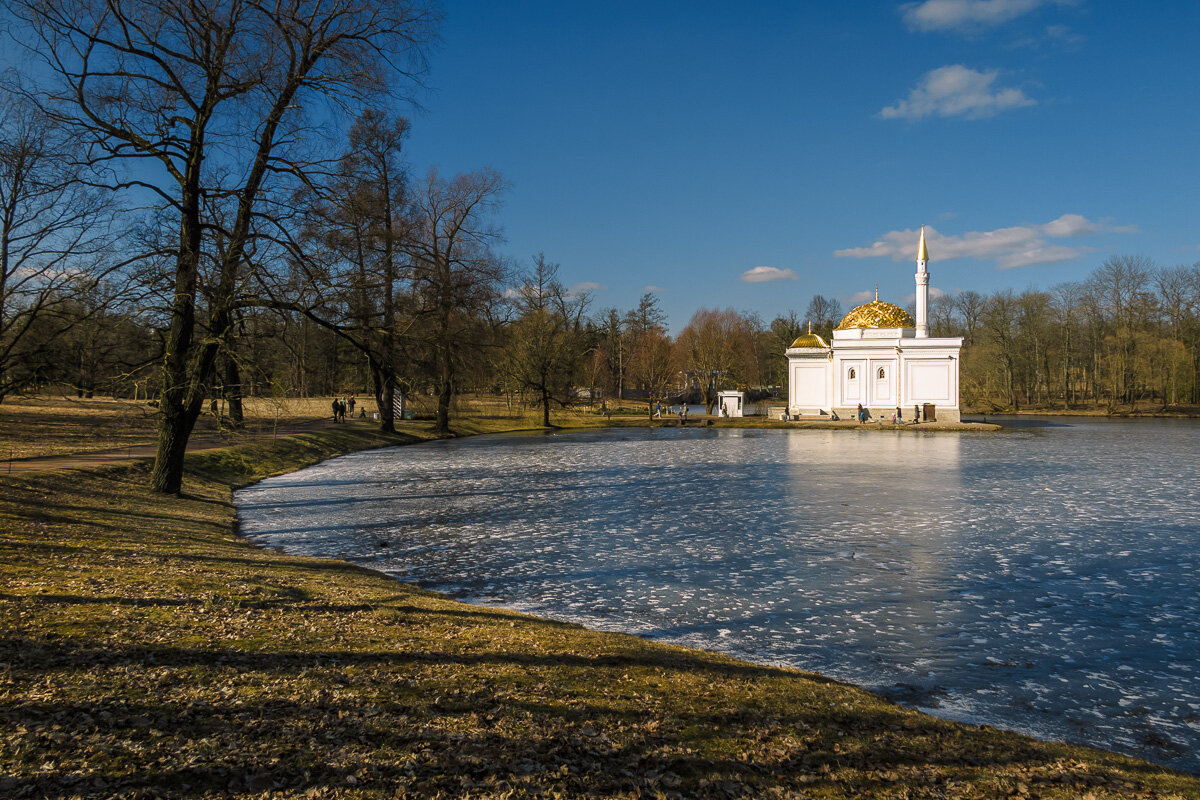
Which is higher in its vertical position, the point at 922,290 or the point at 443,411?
the point at 922,290

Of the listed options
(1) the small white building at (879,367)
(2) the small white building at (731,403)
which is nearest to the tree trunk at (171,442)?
(1) the small white building at (879,367)

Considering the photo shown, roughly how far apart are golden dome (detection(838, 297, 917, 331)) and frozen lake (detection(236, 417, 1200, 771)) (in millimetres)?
37093

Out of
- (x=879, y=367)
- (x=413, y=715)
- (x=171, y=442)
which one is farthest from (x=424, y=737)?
(x=879, y=367)

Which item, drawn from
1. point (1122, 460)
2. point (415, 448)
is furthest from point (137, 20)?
point (1122, 460)

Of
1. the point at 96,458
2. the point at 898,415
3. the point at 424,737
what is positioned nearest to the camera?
the point at 424,737

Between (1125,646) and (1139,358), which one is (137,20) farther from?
(1139,358)

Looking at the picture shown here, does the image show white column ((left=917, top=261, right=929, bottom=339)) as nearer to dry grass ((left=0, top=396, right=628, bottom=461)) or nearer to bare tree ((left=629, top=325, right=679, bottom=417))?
bare tree ((left=629, top=325, right=679, bottom=417))

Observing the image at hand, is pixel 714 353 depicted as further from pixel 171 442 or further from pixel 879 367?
pixel 171 442

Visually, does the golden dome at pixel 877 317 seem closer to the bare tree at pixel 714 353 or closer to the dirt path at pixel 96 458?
the bare tree at pixel 714 353

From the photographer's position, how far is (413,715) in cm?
514

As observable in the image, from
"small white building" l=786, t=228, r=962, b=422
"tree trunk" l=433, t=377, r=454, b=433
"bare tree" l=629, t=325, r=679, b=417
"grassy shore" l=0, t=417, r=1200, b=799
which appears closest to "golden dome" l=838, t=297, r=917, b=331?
"small white building" l=786, t=228, r=962, b=422

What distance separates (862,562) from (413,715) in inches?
350

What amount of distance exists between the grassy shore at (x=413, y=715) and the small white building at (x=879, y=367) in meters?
57.1

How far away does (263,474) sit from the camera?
80.0 ft
